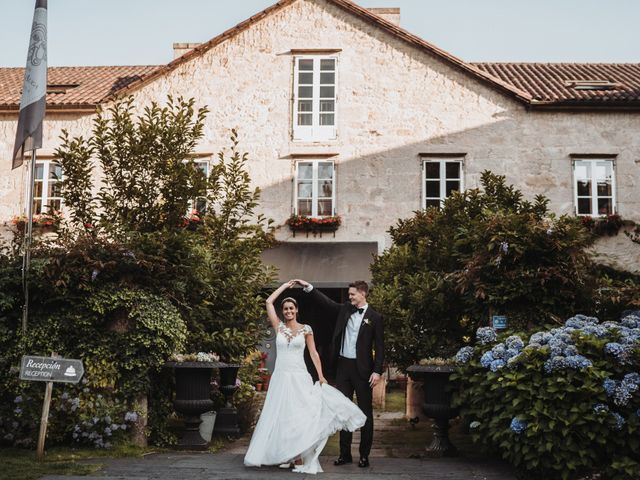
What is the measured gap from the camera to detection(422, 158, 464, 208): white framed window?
68.1ft

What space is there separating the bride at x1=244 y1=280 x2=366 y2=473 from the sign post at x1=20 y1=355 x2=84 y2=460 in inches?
84.8

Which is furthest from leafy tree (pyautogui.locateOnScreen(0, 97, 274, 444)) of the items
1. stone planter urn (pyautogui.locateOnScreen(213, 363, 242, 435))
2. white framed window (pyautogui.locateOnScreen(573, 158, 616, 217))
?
white framed window (pyautogui.locateOnScreen(573, 158, 616, 217))

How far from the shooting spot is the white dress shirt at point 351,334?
8562 mm

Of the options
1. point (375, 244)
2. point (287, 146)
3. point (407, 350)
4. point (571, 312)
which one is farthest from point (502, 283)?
point (287, 146)

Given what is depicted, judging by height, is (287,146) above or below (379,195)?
above

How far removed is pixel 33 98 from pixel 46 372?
417 cm

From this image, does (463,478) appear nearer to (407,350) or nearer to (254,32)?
(407,350)

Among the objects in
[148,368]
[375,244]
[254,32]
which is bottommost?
[148,368]

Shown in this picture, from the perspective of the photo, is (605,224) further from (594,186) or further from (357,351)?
(357,351)

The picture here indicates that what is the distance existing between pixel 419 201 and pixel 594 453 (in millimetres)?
14138

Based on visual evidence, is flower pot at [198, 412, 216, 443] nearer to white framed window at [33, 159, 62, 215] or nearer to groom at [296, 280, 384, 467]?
groom at [296, 280, 384, 467]

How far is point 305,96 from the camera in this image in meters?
21.5

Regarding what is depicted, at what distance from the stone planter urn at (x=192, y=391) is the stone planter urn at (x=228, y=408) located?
47.8 inches

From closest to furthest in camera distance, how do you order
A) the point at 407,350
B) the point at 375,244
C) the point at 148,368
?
the point at 148,368 < the point at 407,350 < the point at 375,244
